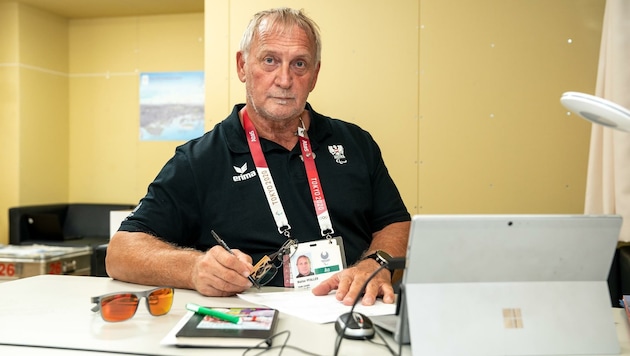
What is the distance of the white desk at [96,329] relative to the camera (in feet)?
3.16

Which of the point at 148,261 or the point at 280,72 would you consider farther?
the point at 280,72

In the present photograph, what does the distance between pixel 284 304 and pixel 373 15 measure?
91.3 inches

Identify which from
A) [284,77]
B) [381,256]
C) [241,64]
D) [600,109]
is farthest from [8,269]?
[600,109]

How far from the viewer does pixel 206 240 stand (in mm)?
1913

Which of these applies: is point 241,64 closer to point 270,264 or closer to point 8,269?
point 270,264

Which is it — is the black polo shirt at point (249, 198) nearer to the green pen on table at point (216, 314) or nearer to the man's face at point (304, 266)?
the man's face at point (304, 266)

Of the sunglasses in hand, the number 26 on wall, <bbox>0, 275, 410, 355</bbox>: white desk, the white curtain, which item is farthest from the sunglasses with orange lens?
the number 26 on wall

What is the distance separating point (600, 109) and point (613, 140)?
6.12 ft

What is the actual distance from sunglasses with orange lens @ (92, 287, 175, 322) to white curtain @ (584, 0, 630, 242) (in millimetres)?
2037

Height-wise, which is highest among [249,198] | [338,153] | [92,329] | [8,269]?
[338,153]

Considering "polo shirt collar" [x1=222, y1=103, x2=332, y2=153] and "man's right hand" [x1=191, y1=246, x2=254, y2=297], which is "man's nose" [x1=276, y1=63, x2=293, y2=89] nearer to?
"polo shirt collar" [x1=222, y1=103, x2=332, y2=153]

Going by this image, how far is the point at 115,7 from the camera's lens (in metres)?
5.60

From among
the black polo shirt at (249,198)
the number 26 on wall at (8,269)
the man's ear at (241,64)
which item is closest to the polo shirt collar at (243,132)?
the black polo shirt at (249,198)

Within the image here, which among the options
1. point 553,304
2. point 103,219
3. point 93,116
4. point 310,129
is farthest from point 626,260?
point 93,116
